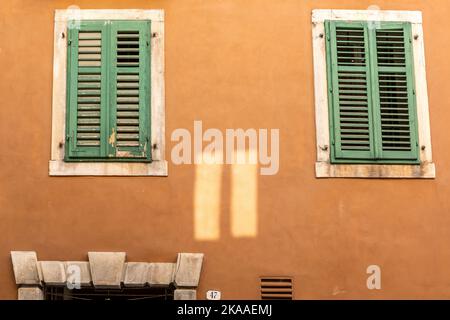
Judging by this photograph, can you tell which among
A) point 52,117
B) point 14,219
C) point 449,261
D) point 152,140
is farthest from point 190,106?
point 449,261

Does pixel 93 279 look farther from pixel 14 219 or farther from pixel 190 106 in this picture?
pixel 190 106

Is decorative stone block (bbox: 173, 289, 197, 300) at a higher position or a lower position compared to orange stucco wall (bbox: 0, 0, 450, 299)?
lower

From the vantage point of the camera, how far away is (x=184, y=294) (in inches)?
369

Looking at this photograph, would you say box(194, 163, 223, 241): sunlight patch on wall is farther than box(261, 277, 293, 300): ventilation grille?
Yes

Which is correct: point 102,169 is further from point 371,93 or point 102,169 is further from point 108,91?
point 371,93

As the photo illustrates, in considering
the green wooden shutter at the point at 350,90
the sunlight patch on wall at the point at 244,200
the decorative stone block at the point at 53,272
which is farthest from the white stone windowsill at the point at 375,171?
the decorative stone block at the point at 53,272

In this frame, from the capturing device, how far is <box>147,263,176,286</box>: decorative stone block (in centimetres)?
940

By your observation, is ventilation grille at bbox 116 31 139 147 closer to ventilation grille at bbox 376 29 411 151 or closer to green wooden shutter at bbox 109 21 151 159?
green wooden shutter at bbox 109 21 151 159

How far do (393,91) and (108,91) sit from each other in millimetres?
2789

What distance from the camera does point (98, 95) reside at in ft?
32.4

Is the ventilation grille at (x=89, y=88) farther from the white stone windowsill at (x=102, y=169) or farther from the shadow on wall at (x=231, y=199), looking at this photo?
the shadow on wall at (x=231, y=199)

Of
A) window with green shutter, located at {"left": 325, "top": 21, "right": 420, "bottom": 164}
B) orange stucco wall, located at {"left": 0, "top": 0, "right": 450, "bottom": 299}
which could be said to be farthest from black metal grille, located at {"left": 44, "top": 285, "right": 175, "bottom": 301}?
window with green shutter, located at {"left": 325, "top": 21, "right": 420, "bottom": 164}

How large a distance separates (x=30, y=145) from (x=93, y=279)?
4.72 feet

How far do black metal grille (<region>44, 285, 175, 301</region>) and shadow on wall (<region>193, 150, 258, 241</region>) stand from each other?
63cm
